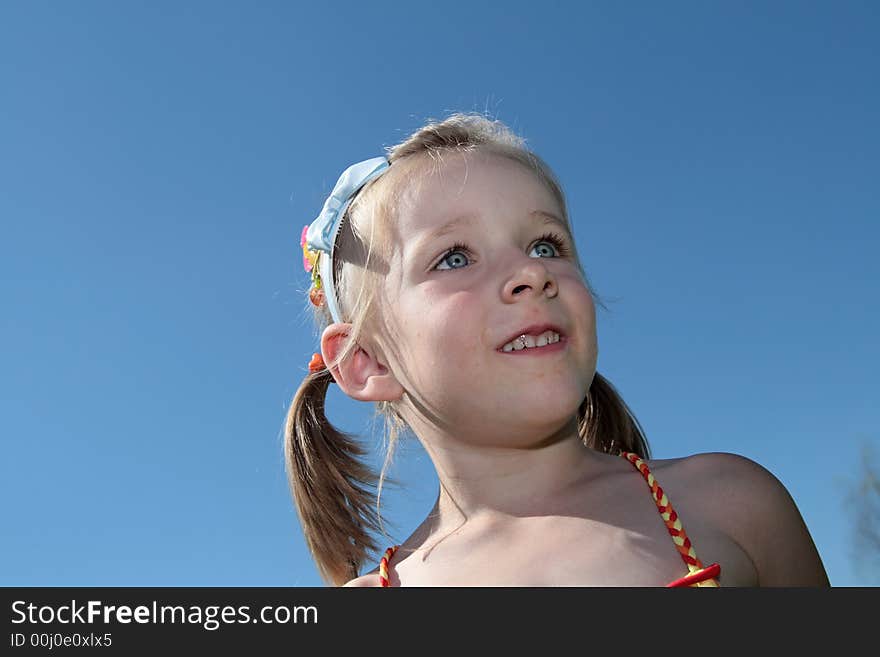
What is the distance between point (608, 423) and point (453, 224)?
3.55 feet

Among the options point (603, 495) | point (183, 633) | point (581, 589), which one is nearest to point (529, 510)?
point (603, 495)

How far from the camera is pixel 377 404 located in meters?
3.56

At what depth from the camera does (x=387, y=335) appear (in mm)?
2939

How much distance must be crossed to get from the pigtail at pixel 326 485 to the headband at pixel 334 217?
0.44m

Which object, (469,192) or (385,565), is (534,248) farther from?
(385,565)

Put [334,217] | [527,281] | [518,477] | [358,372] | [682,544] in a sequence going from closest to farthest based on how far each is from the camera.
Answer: [682,544] < [527,281] < [518,477] < [358,372] < [334,217]

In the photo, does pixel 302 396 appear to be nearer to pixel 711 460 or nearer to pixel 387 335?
pixel 387 335

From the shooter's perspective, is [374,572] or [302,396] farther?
[302,396]

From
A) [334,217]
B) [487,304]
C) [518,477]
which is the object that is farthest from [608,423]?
[334,217]

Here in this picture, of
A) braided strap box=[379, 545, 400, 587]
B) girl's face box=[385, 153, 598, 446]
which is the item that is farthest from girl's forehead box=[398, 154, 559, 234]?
braided strap box=[379, 545, 400, 587]

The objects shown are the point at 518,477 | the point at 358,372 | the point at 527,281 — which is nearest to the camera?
the point at 527,281

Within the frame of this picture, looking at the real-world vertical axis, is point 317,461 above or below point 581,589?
above

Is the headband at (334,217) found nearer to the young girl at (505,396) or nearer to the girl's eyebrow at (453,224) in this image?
the young girl at (505,396)

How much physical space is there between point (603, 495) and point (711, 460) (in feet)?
1.17
